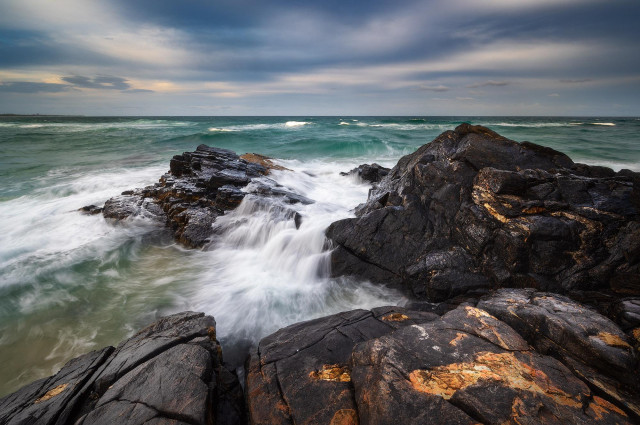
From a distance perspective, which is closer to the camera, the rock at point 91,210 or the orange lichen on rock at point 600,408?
the orange lichen on rock at point 600,408

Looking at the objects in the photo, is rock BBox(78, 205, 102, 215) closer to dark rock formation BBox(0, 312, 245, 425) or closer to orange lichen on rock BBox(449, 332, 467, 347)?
dark rock formation BBox(0, 312, 245, 425)

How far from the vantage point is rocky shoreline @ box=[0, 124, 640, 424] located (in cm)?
252

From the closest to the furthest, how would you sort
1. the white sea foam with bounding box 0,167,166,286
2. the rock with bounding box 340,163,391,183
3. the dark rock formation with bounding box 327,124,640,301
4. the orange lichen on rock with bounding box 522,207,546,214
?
the dark rock formation with bounding box 327,124,640,301
the orange lichen on rock with bounding box 522,207,546,214
the white sea foam with bounding box 0,167,166,286
the rock with bounding box 340,163,391,183

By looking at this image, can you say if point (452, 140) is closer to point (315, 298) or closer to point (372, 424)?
point (315, 298)

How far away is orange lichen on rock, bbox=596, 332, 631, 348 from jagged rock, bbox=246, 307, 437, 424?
1721mm

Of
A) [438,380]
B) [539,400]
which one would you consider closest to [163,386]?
[438,380]

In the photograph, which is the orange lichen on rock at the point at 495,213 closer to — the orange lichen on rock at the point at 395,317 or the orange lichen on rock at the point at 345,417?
the orange lichen on rock at the point at 395,317

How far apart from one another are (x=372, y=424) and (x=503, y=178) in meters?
4.99

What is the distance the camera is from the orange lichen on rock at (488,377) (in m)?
2.44

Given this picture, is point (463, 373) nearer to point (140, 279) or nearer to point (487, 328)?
point (487, 328)

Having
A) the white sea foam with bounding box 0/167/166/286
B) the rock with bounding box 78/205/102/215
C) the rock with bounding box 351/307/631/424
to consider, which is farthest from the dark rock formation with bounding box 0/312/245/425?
the rock with bounding box 78/205/102/215

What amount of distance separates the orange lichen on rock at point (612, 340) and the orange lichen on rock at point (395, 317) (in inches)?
79.5

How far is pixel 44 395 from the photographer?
3.20 m

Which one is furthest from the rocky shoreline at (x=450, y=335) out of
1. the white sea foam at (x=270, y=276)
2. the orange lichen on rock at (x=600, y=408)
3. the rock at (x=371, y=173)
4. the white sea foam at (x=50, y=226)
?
the rock at (x=371, y=173)
